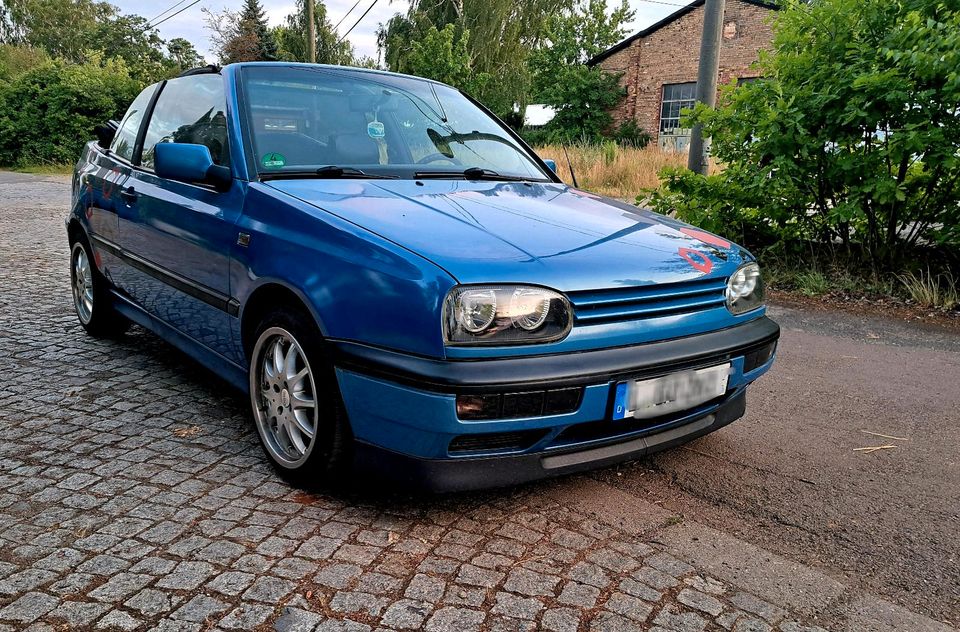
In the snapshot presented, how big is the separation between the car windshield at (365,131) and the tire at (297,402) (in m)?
0.76

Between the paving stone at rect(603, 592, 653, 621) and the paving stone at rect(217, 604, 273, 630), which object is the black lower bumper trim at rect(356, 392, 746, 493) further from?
the paving stone at rect(217, 604, 273, 630)

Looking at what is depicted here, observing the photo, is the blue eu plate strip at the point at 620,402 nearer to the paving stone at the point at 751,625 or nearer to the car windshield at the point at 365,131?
the paving stone at the point at 751,625

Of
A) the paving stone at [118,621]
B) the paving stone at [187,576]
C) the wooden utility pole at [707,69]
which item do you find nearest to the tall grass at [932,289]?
the wooden utility pole at [707,69]

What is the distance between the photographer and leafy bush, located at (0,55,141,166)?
2380 centimetres

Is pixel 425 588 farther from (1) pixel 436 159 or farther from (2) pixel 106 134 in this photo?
(2) pixel 106 134

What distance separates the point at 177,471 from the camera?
3.02 meters

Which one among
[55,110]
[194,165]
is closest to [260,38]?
[55,110]

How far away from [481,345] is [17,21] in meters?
92.7

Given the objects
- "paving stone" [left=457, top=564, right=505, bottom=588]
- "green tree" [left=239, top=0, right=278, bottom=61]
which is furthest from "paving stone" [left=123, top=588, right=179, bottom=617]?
"green tree" [left=239, top=0, right=278, bottom=61]

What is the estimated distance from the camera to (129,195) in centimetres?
414

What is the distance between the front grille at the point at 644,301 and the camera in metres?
2.44

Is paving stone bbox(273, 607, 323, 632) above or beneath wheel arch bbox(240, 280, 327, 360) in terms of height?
beneath

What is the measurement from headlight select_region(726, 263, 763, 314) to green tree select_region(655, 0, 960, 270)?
3.56m

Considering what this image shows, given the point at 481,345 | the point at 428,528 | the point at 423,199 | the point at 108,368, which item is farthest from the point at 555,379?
the point at 108,368
